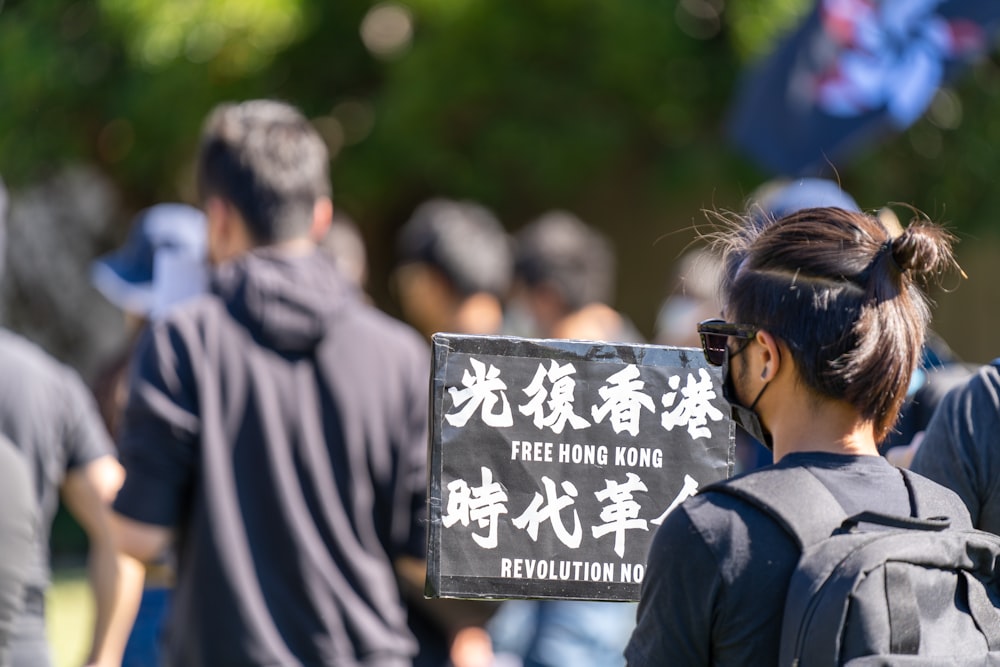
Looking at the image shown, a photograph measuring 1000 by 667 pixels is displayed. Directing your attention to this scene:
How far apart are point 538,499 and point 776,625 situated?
17.3 inches

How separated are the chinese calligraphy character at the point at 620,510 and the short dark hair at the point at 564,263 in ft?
11.8

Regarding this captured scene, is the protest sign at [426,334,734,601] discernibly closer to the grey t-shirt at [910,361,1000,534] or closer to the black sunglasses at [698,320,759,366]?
the black sunglasses at [698,320,759,366]

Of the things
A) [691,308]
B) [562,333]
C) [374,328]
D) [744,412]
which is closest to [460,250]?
[562,333]

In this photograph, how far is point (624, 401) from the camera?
1982mm

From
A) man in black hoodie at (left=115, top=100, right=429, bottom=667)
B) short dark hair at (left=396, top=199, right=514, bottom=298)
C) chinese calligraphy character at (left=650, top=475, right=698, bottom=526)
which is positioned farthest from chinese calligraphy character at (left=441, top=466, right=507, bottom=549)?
short dark hair at (left=396, top=199, right=514, bottom=298)

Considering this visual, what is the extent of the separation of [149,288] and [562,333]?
183 centimetres

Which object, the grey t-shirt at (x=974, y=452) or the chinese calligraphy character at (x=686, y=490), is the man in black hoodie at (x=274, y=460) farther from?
the grey t-shirt at (x=974, y=452)

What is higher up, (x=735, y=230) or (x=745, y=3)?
(x=745, y=3)

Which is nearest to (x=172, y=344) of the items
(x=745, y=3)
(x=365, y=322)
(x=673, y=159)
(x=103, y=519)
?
(x=365, y=322)

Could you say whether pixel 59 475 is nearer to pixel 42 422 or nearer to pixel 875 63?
pixel 42 422

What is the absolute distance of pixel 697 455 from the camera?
6.66 feet

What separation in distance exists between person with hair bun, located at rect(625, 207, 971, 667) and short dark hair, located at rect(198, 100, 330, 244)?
157cm

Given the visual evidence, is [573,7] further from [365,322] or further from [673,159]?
[365,322]

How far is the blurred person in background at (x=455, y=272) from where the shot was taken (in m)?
4.84
